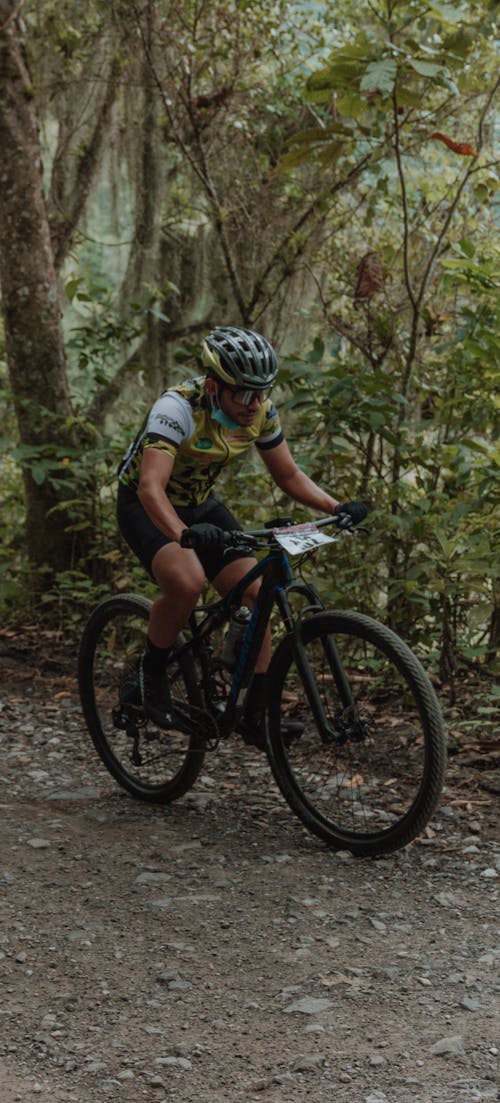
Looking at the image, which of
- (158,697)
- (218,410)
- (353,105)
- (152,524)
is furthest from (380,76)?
(158,697)

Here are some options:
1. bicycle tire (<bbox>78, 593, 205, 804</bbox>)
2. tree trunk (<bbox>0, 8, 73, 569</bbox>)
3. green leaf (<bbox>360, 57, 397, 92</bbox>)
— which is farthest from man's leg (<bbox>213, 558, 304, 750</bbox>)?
tree trunk (<bbox>0, 8, 73, 569</bbox>)

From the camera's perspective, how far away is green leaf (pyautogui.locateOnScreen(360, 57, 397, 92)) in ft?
16.3

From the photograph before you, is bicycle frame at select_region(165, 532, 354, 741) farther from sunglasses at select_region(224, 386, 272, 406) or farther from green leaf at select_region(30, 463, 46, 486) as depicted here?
green leaf at select_region(30, 463, 46, 486)

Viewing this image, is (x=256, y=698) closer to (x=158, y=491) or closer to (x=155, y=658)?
(x=155, y=658)

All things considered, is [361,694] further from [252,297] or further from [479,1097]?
[252,297]

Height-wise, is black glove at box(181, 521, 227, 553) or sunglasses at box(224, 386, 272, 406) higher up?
sunglasses at box(224, 386, 272, 406)

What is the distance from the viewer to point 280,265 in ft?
28.8

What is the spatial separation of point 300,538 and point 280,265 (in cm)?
524

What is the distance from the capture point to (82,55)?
10141 millimetres

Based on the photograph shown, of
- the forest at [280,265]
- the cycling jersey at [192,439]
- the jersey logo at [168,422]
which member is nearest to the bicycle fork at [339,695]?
the cycling jersey at [192,439]

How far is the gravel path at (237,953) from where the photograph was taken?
282 centimetres

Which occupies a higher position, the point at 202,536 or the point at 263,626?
the point at 202,536

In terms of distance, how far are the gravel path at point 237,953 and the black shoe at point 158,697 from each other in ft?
1.46

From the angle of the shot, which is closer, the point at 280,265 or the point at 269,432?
the point at 269,432
